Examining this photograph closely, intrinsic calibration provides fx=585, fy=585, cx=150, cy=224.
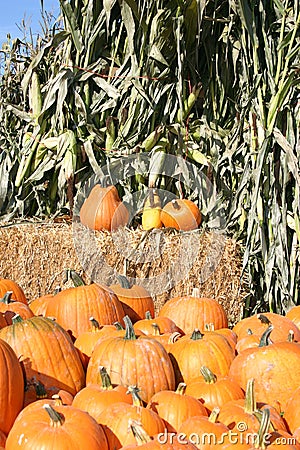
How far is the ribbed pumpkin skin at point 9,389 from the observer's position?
175 cm

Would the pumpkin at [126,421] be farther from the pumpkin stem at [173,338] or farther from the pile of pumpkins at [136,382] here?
the pumpkin stem at [173,338]

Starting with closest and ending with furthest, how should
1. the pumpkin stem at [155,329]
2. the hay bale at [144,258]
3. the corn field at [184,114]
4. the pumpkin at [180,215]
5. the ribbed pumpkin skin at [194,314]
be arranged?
the pumpkin stem at [155,329] < the ribbed pumpkin skin at [194,314] < the corn field at [184,114] < the hay bale at [144,258] < the pumpkin at [180,215]

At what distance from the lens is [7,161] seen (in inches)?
179

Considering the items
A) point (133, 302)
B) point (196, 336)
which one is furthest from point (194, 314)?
point (196, 336)

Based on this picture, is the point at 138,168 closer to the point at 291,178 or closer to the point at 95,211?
the point at 95,211

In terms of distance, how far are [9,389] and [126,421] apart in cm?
39

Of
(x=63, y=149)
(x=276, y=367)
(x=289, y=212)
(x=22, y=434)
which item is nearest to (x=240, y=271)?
(x=289, y=212)

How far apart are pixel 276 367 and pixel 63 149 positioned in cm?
262

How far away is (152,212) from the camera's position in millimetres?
4016

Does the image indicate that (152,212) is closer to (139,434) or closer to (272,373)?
(272,373)

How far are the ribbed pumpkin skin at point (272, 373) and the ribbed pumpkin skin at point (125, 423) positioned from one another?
47cm

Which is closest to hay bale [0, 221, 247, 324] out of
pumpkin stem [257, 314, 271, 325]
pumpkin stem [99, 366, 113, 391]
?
pumpkin stem [257, 314, 271, 325]

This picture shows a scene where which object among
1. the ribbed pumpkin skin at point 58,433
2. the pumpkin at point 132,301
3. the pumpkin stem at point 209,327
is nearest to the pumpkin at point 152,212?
the pumpkin at point 132,301

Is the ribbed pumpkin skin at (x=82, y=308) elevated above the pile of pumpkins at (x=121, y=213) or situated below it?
below
